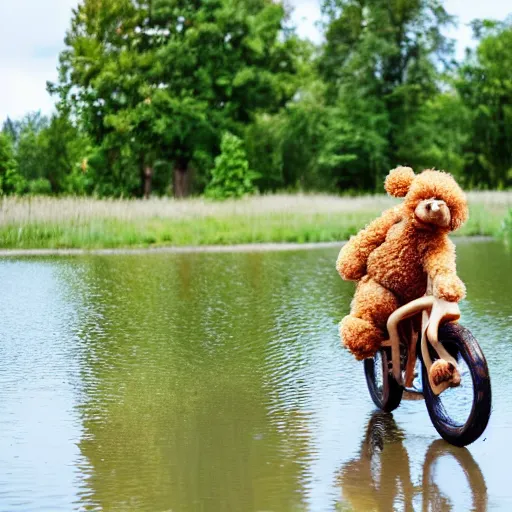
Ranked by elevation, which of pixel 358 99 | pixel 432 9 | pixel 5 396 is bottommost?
pixel 5 396

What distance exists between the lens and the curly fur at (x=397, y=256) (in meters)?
6.00

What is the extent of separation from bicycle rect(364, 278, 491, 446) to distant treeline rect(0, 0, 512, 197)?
1802 inches

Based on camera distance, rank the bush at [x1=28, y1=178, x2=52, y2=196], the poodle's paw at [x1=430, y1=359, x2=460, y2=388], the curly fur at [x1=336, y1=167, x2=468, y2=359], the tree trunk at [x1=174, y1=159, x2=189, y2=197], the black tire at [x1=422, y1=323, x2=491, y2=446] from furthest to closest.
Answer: the bush at [x1=28, y1=178, x2=52, y2=196] < the tree trunk at [x1=174, y1=159, x2=189, y2=197] < the curly fur at [x1=336, y1=167, x2=468, y2=359] < the poodle's paw at [x1=430, y1=359, x2=460, y2=388] < the black tire at [x1=422, y1=323, x2=491, y2=446]

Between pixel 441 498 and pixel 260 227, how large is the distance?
21722mm

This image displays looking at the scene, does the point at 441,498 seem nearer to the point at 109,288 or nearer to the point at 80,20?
the point at 109,288

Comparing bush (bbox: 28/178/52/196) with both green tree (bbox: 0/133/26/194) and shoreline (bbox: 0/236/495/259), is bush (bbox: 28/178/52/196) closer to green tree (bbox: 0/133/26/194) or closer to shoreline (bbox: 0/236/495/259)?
green tree (bbox: 0/133/26/194)

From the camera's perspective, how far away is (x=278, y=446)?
5.68 metres

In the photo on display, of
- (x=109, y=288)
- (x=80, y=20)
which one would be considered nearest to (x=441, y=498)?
(x=109, y=288)

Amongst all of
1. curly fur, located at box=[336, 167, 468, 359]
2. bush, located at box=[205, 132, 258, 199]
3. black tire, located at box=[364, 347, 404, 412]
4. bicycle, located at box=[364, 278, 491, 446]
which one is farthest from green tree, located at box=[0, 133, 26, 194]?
bicycle, located at box=[364, 278, 491, 446]

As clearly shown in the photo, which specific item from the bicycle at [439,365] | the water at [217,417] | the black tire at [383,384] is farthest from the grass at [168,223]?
the bicycle at [439,365]

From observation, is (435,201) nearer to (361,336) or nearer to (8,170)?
(361,336)

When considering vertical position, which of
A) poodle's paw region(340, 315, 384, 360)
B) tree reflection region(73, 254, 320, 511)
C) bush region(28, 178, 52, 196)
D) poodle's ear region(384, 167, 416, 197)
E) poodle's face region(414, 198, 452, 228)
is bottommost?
tree reflection region(73, 254, 320, 511)

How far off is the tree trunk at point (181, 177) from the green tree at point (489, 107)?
918 inches

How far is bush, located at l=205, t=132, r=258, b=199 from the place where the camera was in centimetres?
5228
